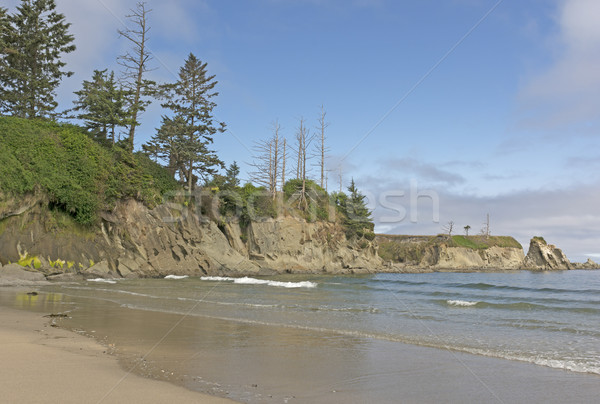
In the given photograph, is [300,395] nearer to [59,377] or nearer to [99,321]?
[59,377]

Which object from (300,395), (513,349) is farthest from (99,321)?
(513,349)

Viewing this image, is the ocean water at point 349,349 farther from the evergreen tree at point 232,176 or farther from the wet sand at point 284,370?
the evergreen tree at point 232,176

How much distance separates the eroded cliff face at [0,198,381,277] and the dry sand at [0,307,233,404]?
1971 cm

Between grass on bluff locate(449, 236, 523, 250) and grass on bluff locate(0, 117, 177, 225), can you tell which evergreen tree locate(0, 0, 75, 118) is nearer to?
grass on bluff locate(0, 117, 177, 225)

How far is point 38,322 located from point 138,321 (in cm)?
220

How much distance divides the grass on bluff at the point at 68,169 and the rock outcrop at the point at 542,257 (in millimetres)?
77767

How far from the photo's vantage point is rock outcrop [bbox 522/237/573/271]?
3134 inches

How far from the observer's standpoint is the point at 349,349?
769 cm

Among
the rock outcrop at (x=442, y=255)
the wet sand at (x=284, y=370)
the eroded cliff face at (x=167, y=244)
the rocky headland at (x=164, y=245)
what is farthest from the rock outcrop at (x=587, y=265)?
the wet sand at (x=284, y=370)

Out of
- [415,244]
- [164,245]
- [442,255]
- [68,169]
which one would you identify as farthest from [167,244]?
[442,255]

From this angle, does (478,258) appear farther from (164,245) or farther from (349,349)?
(349,349)

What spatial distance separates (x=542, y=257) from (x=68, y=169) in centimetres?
8532

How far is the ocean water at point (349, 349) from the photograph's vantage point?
16.9ft

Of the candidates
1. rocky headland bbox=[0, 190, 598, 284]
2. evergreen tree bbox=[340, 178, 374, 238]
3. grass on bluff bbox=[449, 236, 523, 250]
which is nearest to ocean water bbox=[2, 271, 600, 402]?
rocky headland bbox=[0, 190, 598, 284]
